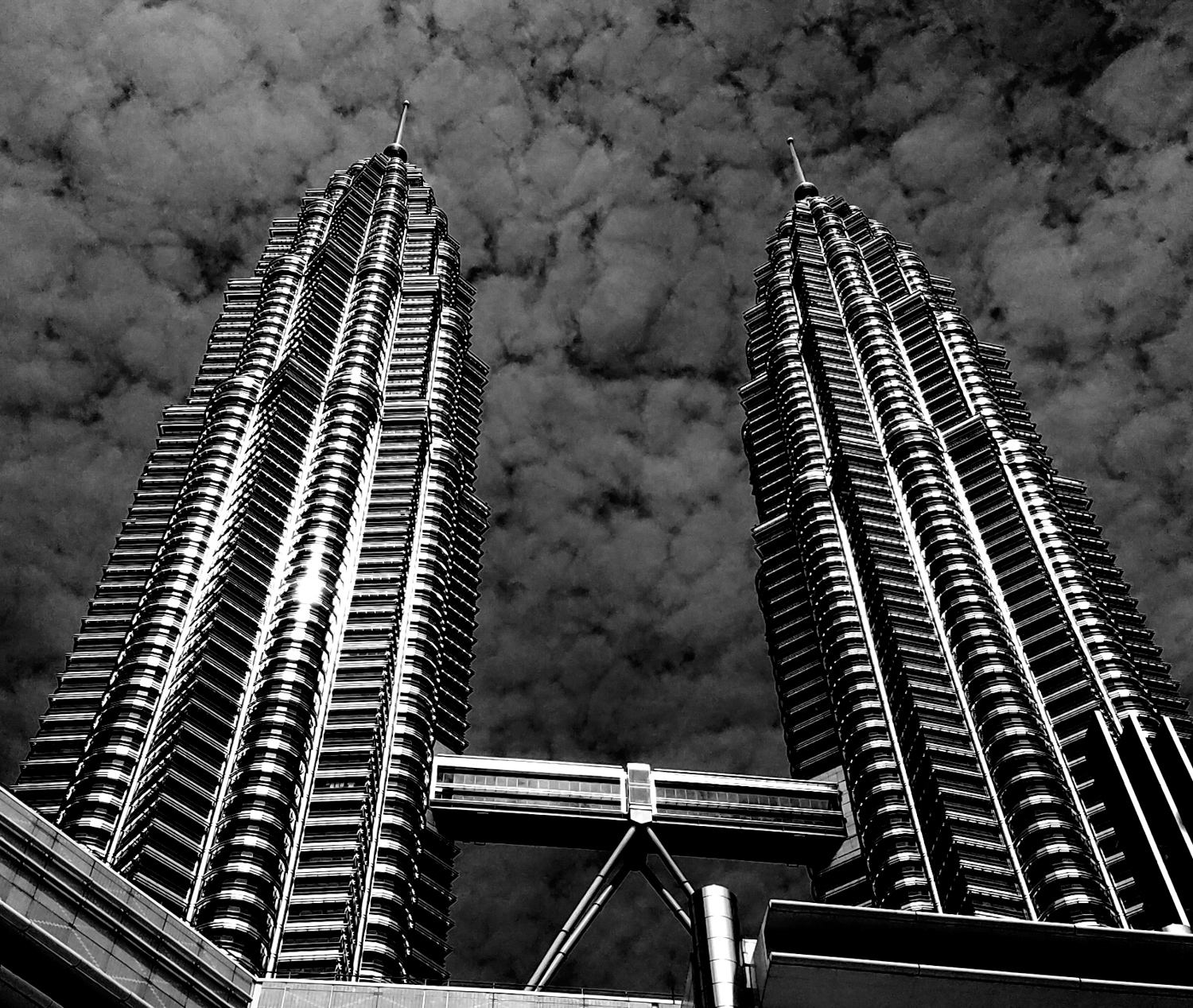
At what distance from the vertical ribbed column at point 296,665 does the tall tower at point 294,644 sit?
0.68 feet

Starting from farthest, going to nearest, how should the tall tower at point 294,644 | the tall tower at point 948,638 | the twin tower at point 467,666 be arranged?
the tall tower at point 948,638 < the twin tower at point 467,666 < the tall tower at point 294,644

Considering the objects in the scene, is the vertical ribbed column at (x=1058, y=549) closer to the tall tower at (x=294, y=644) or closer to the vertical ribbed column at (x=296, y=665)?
the tall tower at (x=294, y=644)

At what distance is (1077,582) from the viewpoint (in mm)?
120812

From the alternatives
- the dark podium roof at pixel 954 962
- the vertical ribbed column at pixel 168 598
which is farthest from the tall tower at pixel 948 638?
the vertical ribbed column at pixel 168 598

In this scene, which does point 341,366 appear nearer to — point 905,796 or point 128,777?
point 128,777

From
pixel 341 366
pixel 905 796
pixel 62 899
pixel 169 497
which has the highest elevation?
pixel 341 366

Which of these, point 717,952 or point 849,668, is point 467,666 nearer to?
point 849,668

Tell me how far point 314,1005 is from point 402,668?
6894cm

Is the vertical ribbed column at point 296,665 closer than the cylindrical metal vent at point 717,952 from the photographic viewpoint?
No

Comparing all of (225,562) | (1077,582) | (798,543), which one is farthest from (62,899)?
(798,543)

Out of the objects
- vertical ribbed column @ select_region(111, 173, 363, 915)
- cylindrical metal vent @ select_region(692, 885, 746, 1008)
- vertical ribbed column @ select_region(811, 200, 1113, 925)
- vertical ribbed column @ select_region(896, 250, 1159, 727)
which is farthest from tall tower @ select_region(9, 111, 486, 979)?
vertical ribbed column @ select_region(896, 250, 1159, 727)

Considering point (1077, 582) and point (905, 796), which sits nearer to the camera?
point (905, 796)

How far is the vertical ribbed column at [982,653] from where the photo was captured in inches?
3780

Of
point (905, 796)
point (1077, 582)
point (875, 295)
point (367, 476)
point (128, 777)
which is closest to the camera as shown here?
point (128, 777)
